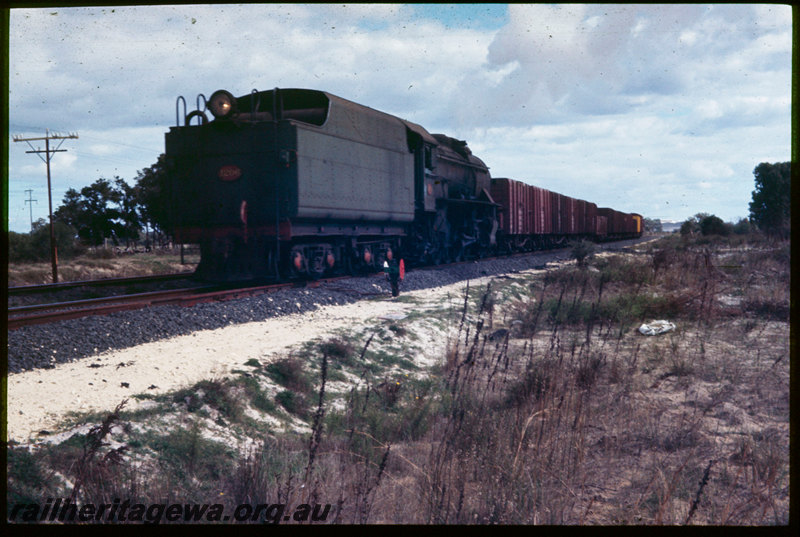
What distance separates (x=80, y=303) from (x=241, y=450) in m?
6.20

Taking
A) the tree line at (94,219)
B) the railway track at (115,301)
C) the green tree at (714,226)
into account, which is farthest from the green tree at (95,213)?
the green tree at (714,226)

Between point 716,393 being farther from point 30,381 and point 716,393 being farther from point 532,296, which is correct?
point 532,296

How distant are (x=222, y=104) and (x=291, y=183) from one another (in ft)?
7.39

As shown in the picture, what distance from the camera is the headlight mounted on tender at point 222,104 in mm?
11500

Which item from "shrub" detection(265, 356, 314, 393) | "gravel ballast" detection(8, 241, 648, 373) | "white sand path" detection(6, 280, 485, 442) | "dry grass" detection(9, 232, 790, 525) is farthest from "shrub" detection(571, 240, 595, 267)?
"shrub" detection(265, 356, 314, 393)

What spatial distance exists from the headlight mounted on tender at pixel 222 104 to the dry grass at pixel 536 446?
629 centimetres

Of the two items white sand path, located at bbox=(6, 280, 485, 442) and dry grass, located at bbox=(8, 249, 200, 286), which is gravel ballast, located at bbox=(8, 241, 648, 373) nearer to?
white sand path, located at bbox=(6, 280, 485, 442)

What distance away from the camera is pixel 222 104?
1155 cm

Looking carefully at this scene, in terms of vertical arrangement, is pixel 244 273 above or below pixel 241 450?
above

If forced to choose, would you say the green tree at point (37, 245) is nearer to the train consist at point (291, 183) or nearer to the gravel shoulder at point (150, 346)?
the train consist at point (291, 183)

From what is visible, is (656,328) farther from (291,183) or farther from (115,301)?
(115,301)
